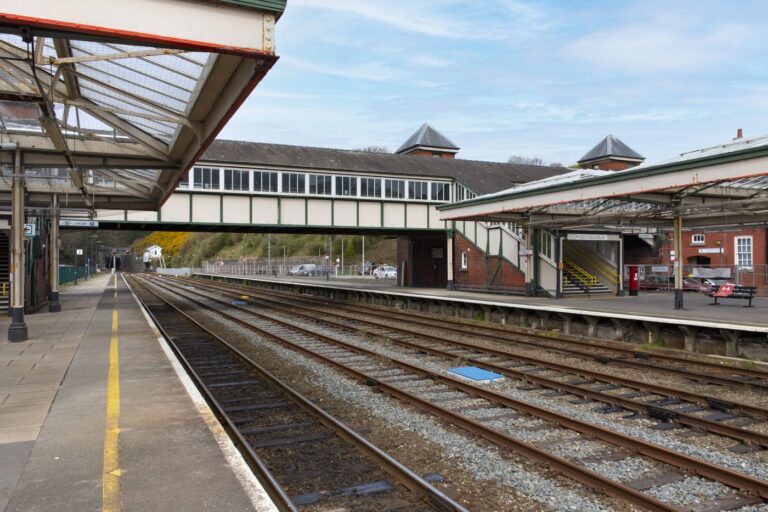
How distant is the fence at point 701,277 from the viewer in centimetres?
2939

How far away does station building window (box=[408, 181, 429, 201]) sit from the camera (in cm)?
3431

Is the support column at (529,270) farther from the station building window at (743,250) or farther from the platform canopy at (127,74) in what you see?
the station building window at (743,250)

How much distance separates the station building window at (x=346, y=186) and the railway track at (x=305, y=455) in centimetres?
2216

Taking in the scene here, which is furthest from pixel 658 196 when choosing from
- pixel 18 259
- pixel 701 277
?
pixel 18 259

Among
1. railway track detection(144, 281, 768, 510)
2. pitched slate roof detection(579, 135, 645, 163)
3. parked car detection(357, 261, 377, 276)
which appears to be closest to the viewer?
railway track detection(144, 281, 768, 510)

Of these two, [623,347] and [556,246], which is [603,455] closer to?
[623,347]

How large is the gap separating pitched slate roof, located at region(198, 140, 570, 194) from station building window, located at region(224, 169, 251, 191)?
507 mm

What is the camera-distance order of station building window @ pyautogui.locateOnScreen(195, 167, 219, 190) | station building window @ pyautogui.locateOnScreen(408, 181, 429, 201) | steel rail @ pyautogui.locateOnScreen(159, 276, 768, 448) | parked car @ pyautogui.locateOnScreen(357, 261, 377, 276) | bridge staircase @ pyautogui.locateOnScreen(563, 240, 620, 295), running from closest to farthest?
steel rail @ pyautogui.locateOnScreen(159, 276, 768, 448)
bridge staircase @ pyautogui.locateOnScreen(563, 240, 620, 295)
station building window @ pyautogui.locateOnScreen(195, 167, 219, 190)
station building window @ pyautogui.locateOnScreen(408, 181, 429, 201)
parked car @ pyautogui.locateOnScreen(357, 261, 377, 276)

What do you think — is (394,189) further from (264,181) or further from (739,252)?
(739,252)

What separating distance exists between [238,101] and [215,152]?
23.5m

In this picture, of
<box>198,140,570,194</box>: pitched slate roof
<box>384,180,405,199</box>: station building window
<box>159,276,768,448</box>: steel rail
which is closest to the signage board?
<box>198,140,570,194</box>: pitched slate roof

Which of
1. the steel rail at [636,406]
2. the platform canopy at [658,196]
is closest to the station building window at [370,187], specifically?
the platform canopy at [658,196]

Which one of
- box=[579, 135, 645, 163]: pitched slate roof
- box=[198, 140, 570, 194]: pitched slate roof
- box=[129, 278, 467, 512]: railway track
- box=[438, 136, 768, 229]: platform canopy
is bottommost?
box=[129, 278, 467, 512]: railway track

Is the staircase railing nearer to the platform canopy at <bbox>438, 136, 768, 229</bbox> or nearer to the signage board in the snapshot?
the signage board
